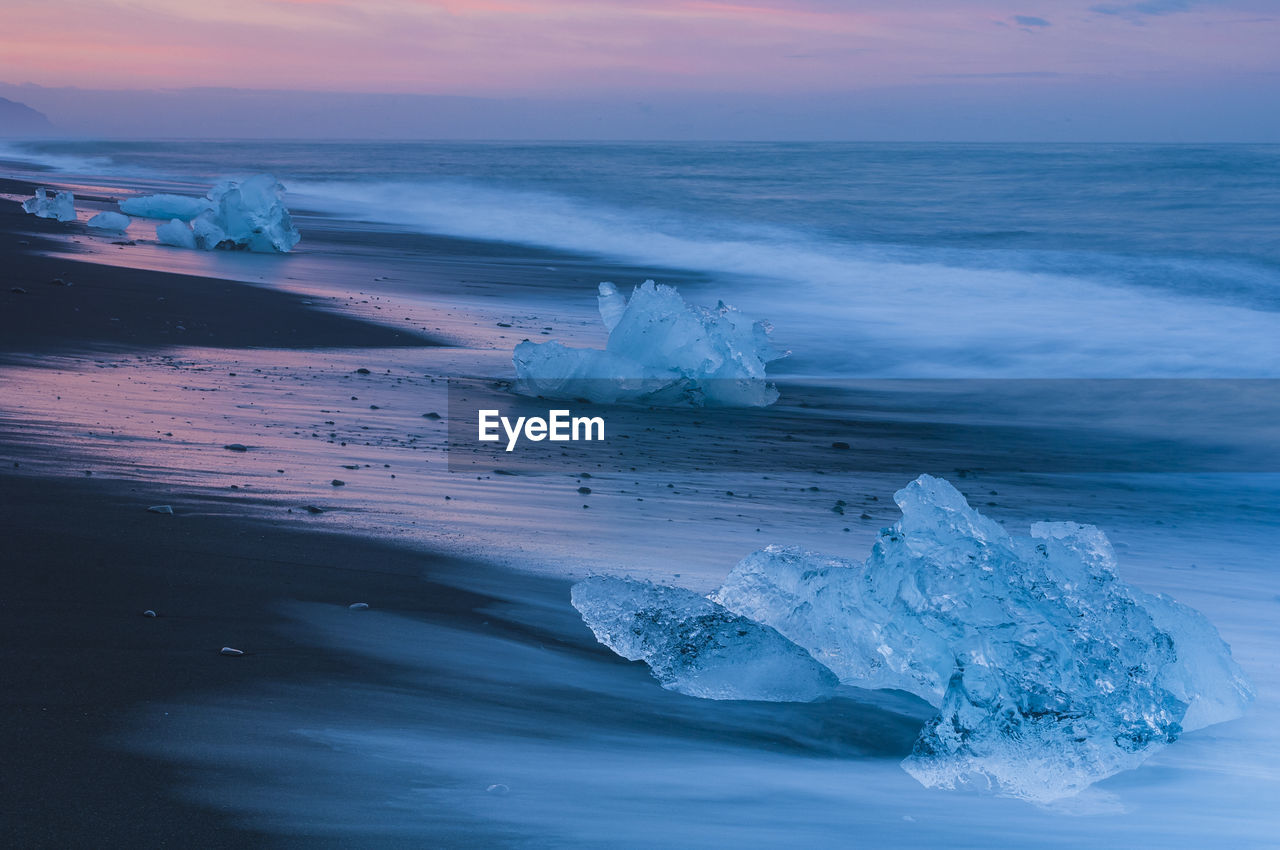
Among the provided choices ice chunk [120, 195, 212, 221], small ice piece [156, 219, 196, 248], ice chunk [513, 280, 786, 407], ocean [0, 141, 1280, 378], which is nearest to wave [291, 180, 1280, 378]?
ocean [0, 141, 1280, 378]

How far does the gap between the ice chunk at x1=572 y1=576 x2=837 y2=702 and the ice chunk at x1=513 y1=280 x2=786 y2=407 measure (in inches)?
160

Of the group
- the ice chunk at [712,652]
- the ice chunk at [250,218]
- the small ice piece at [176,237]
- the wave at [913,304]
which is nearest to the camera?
the ice chunk at [712,652]

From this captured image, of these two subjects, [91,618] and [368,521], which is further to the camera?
[368,521]

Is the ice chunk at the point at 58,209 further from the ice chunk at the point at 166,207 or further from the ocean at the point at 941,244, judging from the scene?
the ocean at the point at 941,244

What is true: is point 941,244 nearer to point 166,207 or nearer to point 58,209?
point 166,207

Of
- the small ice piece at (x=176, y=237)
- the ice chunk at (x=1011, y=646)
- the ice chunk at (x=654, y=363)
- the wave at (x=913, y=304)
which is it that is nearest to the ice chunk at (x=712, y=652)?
the ice chunk at (x=1011, y=646)

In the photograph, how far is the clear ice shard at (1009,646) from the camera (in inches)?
113

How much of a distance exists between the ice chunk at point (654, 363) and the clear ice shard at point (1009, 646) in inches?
161

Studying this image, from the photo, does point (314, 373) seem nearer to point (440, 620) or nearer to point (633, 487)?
point (633, 487)

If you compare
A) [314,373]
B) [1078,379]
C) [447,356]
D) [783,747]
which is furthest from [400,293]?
[783,747]

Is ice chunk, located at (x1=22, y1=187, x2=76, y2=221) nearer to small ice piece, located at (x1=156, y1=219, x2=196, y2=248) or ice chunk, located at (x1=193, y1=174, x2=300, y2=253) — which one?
small ice piece, located at (x1=156, y1=219, x2=196, y2=248)

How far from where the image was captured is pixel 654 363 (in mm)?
7641

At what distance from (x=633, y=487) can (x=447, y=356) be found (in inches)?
144

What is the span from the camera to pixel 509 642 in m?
3.43
